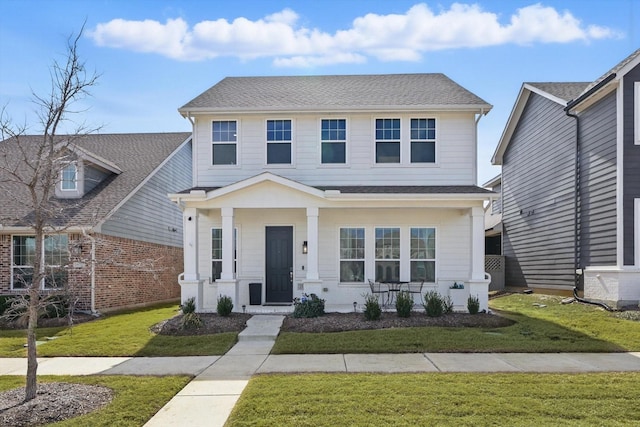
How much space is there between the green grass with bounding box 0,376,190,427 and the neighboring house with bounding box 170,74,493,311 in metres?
6.61

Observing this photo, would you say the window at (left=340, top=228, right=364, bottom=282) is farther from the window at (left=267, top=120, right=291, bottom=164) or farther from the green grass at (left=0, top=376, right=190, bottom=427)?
the green grass at (left=0, top=376, right=190, bottom=427)

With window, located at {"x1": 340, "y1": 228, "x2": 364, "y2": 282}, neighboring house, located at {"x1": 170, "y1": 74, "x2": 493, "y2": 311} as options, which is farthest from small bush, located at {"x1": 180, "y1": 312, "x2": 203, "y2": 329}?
window, located at {"x1": 340, "y1": 228, "x2": 364, "y2": 282}

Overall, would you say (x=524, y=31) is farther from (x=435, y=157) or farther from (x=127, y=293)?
(x=127, y=293)

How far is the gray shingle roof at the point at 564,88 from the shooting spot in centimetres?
1619

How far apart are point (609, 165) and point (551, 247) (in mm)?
4231

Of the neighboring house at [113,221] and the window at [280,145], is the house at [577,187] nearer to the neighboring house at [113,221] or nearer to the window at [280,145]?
the window at [280,145]

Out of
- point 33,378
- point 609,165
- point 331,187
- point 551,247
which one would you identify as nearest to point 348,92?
point 331,187

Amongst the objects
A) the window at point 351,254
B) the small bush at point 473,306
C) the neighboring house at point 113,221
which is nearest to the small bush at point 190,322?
the neighboring house at point 113,221

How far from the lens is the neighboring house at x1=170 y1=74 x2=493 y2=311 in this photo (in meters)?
13.8

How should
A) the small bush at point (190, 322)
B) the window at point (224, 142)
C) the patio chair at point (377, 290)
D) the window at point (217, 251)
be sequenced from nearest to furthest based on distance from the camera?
the small bush at point (190, 322)
the patio chair at point (377, 290)
the window at point (217, 251)
the window at point (224, 142)

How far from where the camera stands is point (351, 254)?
13.9 meters

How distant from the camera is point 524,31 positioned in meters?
12.3

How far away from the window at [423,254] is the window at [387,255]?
43 cm

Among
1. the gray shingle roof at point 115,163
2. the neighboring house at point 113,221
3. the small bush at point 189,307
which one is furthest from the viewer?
the gray shingle roof at point 115,163
